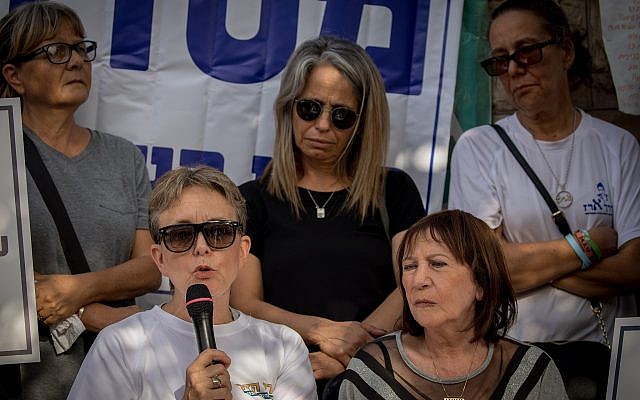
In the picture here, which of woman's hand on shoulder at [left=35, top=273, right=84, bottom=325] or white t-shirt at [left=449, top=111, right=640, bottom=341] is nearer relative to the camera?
woman's hand on shoulder at [left=35, top=273, right=84, bottom=325]

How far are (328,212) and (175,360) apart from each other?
1.28 meters

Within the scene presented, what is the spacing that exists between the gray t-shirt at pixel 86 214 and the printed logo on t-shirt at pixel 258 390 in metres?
1.00

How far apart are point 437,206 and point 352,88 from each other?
1106 mm

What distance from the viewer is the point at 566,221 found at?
184 inches

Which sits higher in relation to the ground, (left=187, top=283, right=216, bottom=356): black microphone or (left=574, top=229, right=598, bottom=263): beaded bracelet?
(left=574, top=229, right=598, bottom=263): beaded bracelet

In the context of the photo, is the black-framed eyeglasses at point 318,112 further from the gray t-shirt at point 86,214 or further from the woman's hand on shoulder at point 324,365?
the woman's hand on shoulder at point 324,365

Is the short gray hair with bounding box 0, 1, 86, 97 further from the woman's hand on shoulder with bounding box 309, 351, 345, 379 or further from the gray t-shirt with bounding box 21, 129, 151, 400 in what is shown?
the woman's hand on shoulder with bounding box 309, 351, 345, 379

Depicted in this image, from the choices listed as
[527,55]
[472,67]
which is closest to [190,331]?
[527,55]

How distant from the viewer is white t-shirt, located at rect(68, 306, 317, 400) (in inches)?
138

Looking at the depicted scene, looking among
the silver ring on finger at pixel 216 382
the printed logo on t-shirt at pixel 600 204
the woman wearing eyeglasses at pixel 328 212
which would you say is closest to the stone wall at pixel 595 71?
the printed logo on t-shirt at pixel 600 204

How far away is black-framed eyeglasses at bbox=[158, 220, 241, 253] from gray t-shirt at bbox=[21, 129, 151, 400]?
2.94 feet

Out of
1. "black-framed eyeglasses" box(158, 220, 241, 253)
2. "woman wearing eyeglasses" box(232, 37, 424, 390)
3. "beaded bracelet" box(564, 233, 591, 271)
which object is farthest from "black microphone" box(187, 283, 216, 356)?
"beaded bracelet" box(564, 233, 591, 271)

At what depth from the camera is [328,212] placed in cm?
467

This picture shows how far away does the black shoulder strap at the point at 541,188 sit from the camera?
4.66 m
